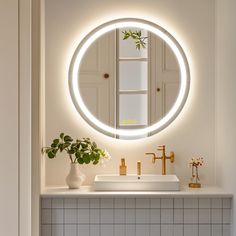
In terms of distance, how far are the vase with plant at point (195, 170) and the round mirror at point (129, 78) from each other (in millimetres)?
256

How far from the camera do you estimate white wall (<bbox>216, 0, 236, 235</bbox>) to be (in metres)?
2.31

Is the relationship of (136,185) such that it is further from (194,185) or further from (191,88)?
(191,88)

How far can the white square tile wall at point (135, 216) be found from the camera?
2.34 metres

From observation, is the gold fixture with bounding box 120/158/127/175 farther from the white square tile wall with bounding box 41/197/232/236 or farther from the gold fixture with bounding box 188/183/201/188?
the gold fixture with bounding box 188/183/201/188

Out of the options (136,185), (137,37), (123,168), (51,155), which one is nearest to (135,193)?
(136,185)

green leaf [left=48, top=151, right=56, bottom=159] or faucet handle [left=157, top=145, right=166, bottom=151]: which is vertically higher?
faucet handle [left=157, top=145, right=166, bottom=151]

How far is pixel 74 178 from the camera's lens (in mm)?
2461

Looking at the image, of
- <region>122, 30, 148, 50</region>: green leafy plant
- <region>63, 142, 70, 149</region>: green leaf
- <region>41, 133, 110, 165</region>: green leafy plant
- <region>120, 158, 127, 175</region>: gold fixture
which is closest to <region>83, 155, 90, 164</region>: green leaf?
<region>41, 133, 110, 165</region>: green leafy plant

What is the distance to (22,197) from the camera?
7.52ft

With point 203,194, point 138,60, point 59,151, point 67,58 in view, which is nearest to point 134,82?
point 138,60

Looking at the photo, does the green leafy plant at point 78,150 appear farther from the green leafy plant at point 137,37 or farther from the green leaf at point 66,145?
the green leafy plant at point 137,37

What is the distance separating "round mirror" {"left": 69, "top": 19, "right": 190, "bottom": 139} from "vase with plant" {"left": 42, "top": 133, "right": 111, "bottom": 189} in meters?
0.18

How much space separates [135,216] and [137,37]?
3.25 feet
